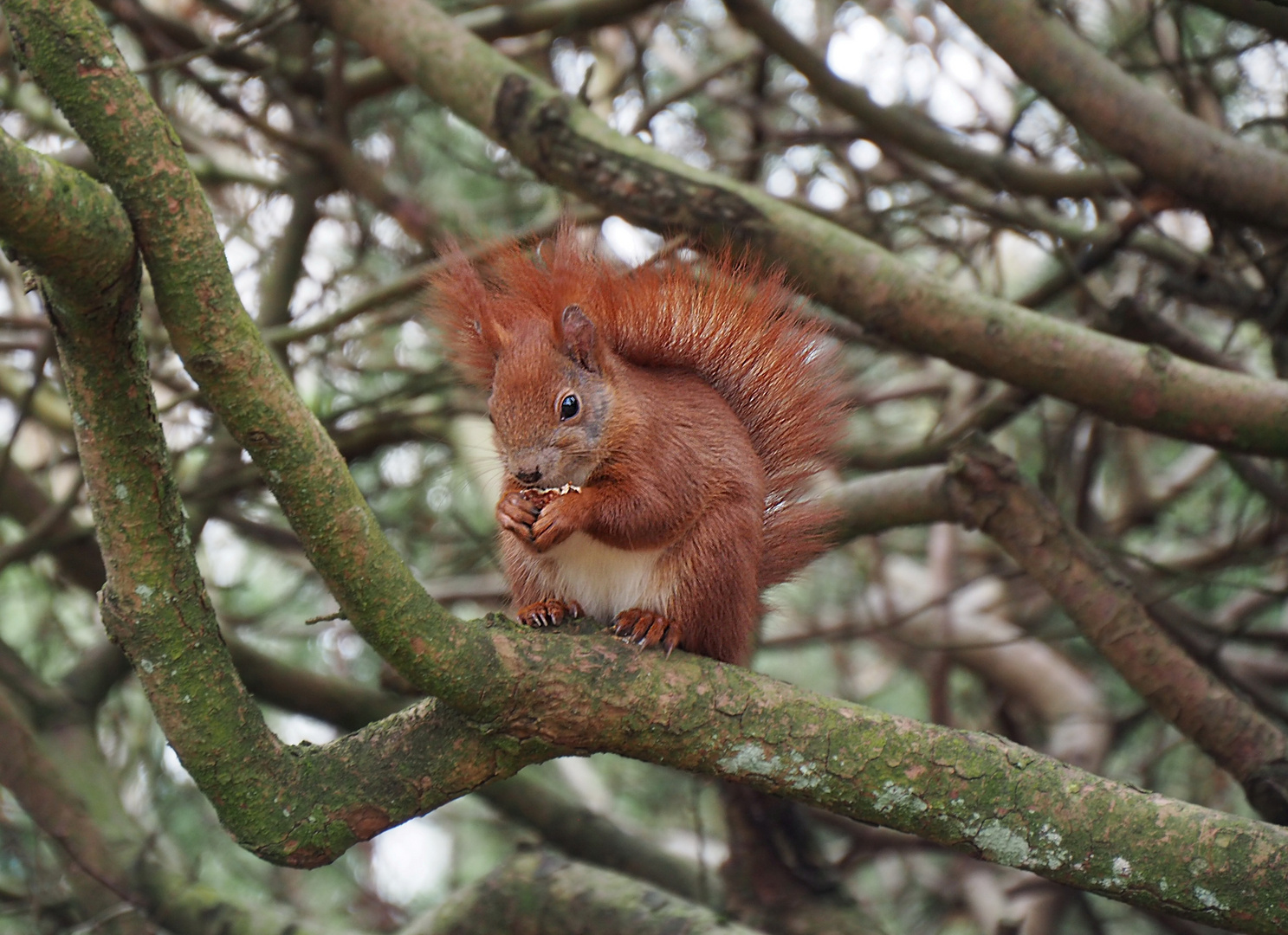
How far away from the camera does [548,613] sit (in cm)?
169

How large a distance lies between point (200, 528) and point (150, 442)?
147cm

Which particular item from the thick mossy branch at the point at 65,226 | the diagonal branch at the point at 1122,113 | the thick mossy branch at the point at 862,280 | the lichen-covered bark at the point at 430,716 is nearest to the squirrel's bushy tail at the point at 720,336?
the thick mossy branch at the point at 862,280

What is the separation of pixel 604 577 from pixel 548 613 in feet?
0.36

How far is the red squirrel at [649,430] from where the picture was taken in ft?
5.40

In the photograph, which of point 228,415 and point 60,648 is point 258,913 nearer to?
point 228,415

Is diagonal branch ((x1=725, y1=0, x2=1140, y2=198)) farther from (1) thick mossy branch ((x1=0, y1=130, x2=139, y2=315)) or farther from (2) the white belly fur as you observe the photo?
(1) thick mossy branch ((x1=0, y1=130, x2=139, y2=315))

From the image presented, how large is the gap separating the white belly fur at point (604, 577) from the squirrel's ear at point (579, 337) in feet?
0.89

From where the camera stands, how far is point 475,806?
166 inches

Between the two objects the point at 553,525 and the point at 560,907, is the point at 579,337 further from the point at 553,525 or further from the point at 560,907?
the point at 560,907

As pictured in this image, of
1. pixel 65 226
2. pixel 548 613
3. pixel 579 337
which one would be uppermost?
pixel 579 337

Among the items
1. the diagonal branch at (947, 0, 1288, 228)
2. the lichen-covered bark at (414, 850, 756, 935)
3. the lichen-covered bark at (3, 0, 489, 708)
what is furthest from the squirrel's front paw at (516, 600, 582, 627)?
the diagonal branch at (947, 0, 1288, 228)

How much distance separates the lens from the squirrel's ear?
1.74 metres

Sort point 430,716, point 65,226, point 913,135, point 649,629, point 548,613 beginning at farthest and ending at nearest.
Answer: point 913,135, point 548,613, point 649,629, point 430,716, point 65,226

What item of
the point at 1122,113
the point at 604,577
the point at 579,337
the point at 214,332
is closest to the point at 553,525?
the point at 604,577
